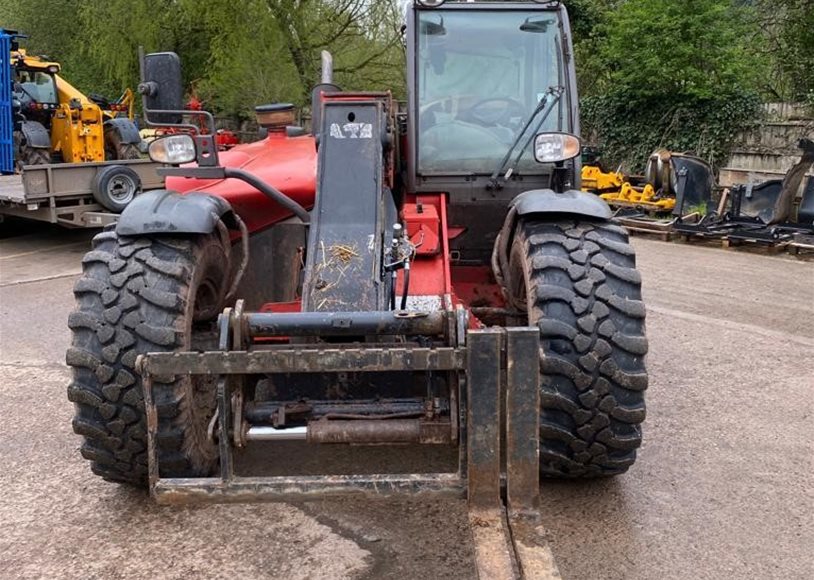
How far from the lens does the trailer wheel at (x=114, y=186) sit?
10.8m

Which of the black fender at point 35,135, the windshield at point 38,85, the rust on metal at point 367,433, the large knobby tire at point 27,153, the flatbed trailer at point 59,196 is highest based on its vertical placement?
the windshield at point 38,85

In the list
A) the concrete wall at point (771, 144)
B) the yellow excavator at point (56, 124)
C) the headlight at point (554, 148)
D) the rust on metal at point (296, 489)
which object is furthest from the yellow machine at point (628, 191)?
the rust on metal at point (296, 489)

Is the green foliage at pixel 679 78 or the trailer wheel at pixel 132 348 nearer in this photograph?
the trailer wheel at pixel 132 348

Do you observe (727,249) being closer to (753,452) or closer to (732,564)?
(753,452)

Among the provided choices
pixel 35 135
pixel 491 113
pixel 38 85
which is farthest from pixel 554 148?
pixel 38 85

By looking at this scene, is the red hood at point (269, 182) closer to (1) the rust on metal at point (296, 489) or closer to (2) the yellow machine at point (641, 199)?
(1) the rust on metal at point (296, 489)

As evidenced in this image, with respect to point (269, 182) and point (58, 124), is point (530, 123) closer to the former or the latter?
point (269, 182)

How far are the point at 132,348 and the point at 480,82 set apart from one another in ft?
8.23

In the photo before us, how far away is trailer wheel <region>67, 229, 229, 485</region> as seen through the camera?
3.26 meters

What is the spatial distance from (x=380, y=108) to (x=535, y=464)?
1999 mm

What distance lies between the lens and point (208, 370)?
2779 mm

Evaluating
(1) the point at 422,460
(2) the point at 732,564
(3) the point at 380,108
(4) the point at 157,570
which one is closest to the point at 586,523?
(2) the point at 732,564

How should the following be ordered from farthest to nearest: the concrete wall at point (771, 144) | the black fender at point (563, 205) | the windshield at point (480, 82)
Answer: the concrete wall at point (771, 144) → the windshield at point (480, 82) → the black fender at point (563, 205)

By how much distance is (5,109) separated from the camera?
11.3 metres
